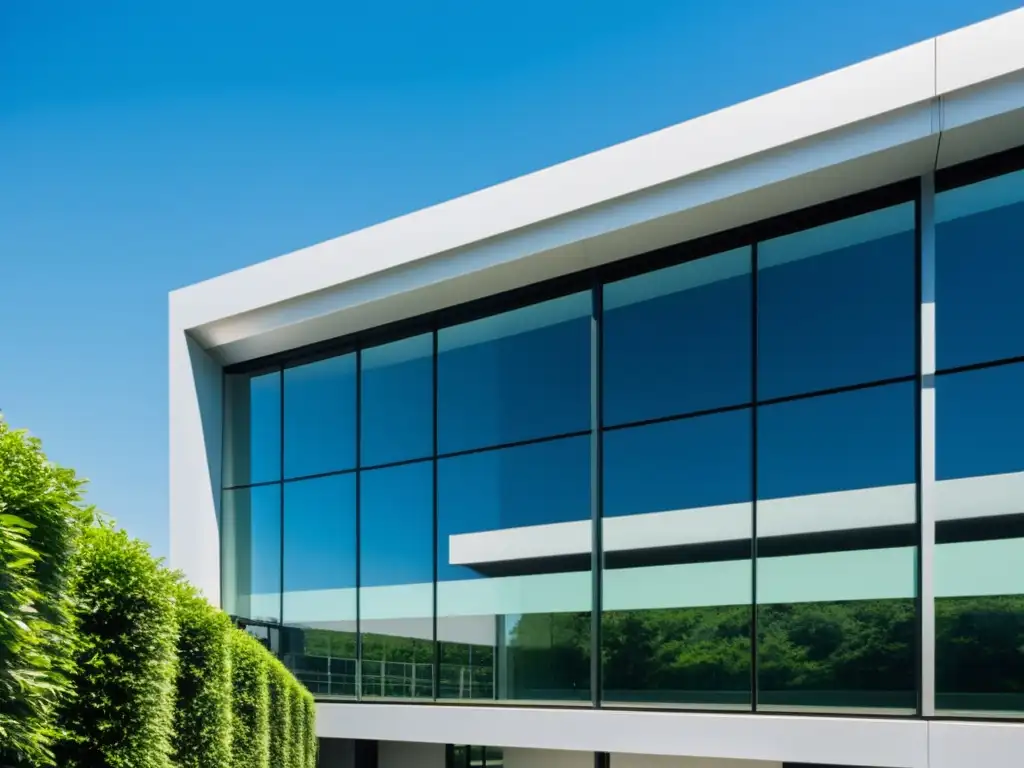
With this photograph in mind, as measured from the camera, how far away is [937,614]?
1077cm

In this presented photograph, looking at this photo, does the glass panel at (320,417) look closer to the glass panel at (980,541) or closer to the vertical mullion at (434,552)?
the vertical mullion at (434,552)

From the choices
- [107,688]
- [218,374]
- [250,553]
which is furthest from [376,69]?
[107,688]

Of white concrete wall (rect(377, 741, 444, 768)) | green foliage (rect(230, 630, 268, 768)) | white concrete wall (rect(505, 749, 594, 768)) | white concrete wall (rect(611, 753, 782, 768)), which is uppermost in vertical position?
green foliage (rect(230, 630, 268, 768))

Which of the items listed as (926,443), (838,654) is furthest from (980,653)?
(926,443)

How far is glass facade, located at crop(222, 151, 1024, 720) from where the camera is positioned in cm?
1091

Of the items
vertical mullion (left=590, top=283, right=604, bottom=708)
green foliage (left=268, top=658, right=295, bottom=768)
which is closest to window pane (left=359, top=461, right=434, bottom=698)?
vertical mullion (left=590, top=283, right=604, bottom=708)

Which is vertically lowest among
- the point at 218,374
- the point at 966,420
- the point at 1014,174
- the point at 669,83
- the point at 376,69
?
the point at 966,420

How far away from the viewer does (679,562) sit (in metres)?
12.9

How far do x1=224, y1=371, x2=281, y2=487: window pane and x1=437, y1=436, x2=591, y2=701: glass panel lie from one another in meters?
4.09

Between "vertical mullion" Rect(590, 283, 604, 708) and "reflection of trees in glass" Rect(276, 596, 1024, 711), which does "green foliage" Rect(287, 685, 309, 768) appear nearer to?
"reflection of trees in glass" Rect(276, 596, 1024, 711)

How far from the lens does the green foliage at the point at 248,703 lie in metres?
9.62

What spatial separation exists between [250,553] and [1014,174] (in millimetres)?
13339

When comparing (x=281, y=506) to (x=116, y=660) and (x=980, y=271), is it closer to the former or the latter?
(x=980, y=271)

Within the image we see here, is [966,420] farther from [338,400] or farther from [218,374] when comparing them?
[218,374]
